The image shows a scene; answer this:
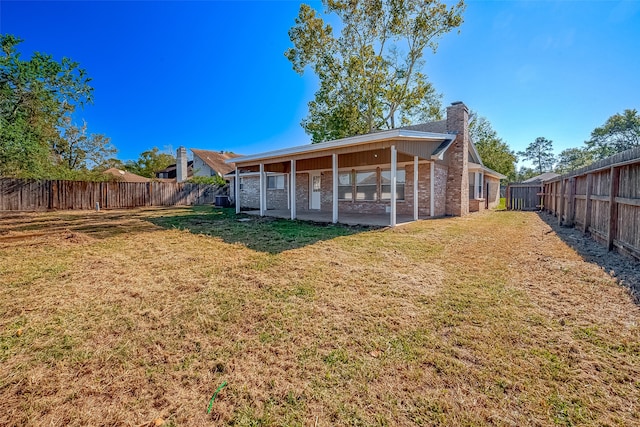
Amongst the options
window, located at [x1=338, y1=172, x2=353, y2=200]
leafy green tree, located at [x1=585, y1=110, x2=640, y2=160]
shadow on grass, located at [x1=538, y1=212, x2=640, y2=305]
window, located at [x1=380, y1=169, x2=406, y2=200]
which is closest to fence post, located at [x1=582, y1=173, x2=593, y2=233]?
shadow on grass, located at [x1=538, y1=212, x2=640, y2=305]

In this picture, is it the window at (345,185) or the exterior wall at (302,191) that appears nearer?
the window at (345,185)

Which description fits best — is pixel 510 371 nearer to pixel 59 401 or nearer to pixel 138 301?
pixel 59 401

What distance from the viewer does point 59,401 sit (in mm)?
1892

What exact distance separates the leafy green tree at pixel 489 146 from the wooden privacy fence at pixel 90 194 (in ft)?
84.1

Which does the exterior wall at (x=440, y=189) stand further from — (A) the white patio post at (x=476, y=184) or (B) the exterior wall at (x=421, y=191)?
(A) the white patio post at (x=476, y=184)

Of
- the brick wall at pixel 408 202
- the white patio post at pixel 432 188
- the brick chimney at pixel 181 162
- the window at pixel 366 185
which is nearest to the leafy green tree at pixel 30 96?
the window at pixel 366 185

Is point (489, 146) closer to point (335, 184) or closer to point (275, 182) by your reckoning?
point (275, 182)

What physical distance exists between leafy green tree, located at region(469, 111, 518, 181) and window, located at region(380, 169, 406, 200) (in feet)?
60.7

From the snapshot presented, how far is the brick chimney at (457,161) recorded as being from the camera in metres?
12.4

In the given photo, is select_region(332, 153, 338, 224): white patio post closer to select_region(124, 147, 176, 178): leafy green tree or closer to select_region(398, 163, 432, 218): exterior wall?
→ select_region(398, 163, 432, 218): exterior wall

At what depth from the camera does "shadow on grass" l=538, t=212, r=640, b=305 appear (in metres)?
3.79

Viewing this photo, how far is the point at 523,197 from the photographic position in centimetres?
1742

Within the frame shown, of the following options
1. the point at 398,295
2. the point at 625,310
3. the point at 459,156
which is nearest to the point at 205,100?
the point at 459,156

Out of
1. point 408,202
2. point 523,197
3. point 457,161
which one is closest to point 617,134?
point 523,197
